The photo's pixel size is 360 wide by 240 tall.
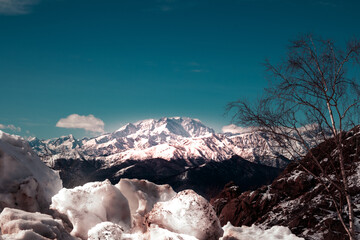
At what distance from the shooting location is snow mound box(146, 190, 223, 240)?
536cm

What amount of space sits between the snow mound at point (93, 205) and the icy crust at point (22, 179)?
1.40 ft

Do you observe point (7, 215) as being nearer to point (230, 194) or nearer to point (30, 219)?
point (30, 219)

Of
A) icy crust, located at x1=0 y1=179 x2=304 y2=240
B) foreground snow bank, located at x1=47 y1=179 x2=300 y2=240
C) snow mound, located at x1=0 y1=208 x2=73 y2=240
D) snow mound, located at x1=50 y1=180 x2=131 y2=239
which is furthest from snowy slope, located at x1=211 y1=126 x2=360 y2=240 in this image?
snow mound, located at x1=0 y1=208 x2=73 y2=240

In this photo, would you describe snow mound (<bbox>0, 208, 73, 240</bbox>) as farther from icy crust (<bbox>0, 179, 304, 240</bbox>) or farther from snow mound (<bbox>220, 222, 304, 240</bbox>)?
snow mound (<bbox>220, 222, 304, 240</bbox>)

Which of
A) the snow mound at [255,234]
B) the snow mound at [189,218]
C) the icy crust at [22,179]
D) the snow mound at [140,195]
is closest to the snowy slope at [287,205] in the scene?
the snow mound at [140,195]

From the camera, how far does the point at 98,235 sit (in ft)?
15.3

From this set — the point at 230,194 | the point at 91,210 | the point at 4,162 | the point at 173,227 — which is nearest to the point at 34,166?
the point at 4,162

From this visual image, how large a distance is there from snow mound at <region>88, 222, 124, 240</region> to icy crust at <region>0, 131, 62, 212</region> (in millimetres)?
2054

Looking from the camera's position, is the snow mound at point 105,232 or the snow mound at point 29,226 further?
the snow mound at point 105,232

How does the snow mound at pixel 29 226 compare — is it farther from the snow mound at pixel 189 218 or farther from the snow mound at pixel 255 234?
the snow mound at pixel 255 234

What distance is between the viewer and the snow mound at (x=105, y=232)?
15.2 ft

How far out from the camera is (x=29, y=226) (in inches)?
169

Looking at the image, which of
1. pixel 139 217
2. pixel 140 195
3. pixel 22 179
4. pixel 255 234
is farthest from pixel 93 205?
pixel 255 234

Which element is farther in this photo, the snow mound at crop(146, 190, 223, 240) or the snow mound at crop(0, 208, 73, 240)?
the snow mound at crop(146, 190, 223, 240)
